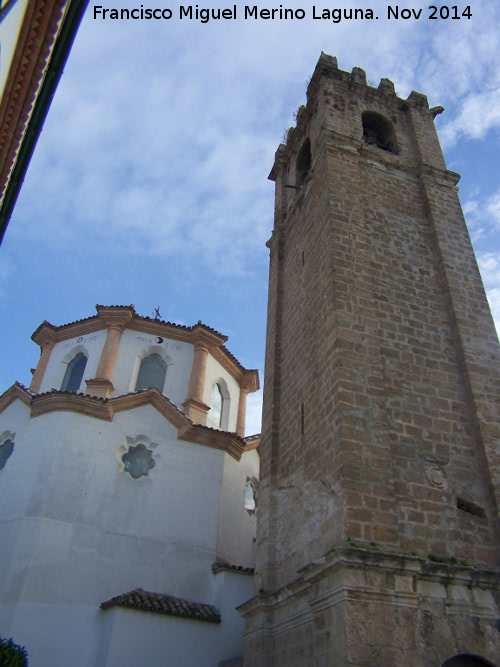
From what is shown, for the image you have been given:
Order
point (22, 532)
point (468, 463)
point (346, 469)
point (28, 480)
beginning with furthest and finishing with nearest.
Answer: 1. point (28, 480)
2. point (22, 532)
3. point (468, 463)
4. point (346, 469)

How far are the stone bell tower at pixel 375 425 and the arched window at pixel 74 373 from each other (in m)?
6.74

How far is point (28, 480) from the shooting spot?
461 inches

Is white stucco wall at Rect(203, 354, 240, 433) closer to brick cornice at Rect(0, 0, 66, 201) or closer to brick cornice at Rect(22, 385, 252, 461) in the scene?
brick cornice at Rect(22, 385, 252, 461)

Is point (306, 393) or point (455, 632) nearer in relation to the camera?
point (455, 632)

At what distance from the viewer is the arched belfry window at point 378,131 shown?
13.2 meters

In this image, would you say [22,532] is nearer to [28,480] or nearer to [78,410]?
[28,480]

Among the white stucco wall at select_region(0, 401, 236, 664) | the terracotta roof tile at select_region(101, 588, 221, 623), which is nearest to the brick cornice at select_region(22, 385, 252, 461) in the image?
the white stucco wall at select_region(0, 401, 236, 664)

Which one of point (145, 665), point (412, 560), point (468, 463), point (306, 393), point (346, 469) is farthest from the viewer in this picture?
point (145, 665)

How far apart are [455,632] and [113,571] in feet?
23.9

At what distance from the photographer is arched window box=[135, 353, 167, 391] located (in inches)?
619

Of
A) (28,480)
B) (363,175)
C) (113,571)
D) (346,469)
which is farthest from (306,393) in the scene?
(28,480)

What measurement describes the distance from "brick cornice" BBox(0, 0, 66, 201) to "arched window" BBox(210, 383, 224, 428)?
1160 centimetres

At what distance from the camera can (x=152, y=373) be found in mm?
16031

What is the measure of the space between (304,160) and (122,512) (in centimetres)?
961
